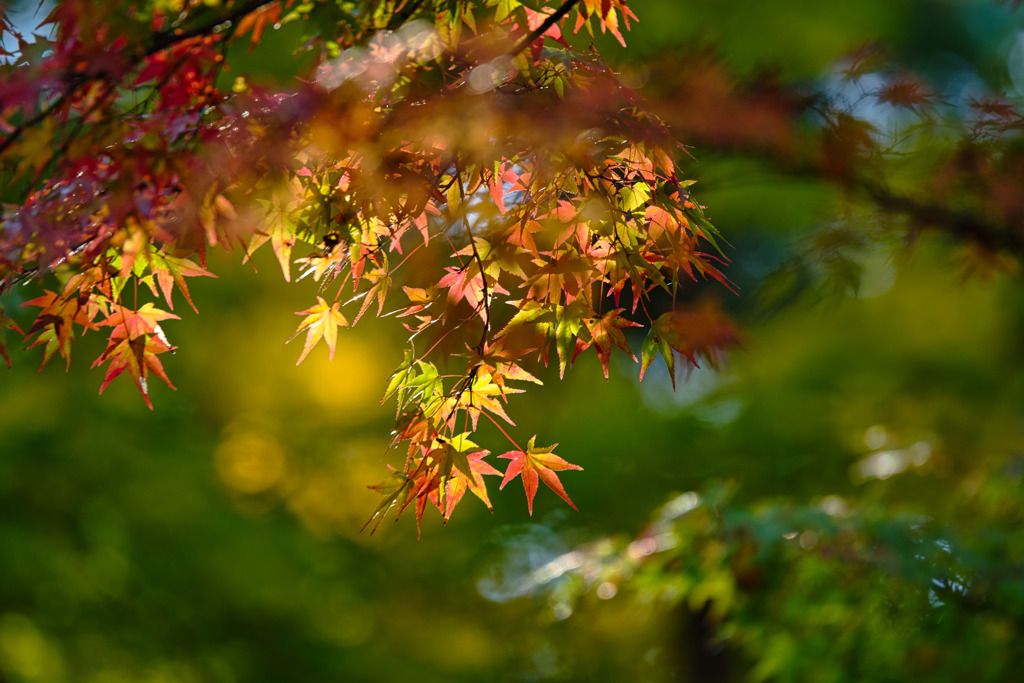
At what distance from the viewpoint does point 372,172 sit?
37.2 inches

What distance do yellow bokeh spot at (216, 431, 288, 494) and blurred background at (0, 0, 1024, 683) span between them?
2cm

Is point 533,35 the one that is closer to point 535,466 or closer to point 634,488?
point 535,466

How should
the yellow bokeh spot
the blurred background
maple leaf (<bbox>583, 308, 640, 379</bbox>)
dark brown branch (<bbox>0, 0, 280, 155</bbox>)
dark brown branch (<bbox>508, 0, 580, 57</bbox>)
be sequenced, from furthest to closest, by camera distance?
the yellow bokeh spot
the blurred background
maple leaf (<bbox>583, 308, 640, 379</bbox>)
dark brown branch (<bbox>508, 0, 580, 57</bbox>)
dark brown branch (<bbox>0, 0, 280, 155</bbox>)

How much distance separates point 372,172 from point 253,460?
4.38 metres

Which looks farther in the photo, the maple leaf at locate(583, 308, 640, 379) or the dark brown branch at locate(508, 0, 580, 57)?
the maple leaf at locate(583, 308, 640, 379)

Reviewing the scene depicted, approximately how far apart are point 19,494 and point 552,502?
3318 millimetres

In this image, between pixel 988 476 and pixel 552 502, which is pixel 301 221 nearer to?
pixel 988 476

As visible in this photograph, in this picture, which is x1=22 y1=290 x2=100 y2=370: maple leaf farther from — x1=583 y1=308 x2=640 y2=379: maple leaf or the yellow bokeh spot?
the yellow bokeh spot

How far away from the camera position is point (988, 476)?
294 cm

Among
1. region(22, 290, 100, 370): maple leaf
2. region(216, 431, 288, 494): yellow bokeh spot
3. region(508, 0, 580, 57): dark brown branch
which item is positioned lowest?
region(216, 431, 288, 494): yellow bokeh spot

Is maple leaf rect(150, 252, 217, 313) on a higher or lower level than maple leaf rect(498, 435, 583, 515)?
higher

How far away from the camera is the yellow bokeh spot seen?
479cm

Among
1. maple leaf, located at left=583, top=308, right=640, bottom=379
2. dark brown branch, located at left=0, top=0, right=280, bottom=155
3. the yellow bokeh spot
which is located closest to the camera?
dark brown branch, located at left=0, top=0, right=280, bottom=155

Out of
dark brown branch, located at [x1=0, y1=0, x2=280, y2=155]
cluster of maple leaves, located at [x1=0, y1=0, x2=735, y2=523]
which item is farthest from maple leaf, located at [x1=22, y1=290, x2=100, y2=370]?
dark brown branch, located at [x1=0, y1=0, x2=280, y2=155]
